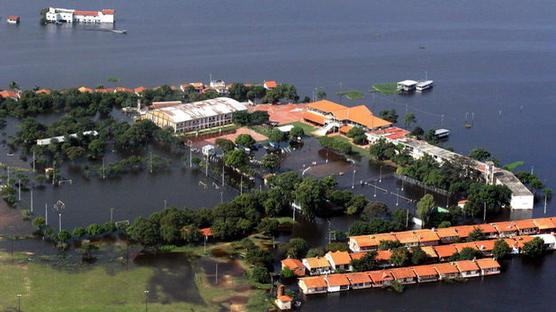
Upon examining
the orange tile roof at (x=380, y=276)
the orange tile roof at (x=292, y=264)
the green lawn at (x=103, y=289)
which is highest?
the orange tile roof at (x=292, y=264)

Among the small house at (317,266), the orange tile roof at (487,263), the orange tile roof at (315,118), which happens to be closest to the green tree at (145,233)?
the small house at (317,266)

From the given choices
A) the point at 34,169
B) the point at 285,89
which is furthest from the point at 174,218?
the point at 285,89

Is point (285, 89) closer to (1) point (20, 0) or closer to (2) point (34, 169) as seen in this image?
(2) point (34, 169)

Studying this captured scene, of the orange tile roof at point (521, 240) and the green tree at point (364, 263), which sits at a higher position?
the orange tile roof at point (521, 240)

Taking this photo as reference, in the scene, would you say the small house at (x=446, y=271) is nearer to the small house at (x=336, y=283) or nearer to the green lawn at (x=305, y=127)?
the small house at (x=336, y=283)

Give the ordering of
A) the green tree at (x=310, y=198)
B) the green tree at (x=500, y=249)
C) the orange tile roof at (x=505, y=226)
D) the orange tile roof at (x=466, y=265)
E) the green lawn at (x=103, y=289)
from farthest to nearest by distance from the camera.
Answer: the green tree at (x=310, y=198), the orange tile roof at (x=505, y=226), the green tree at (x=500, y=249), the orange tile roof at (x=466, y=265), the green lawn at (x=103, y=289)

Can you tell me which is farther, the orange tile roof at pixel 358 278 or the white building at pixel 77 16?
Result: the white building at pixel 77 16

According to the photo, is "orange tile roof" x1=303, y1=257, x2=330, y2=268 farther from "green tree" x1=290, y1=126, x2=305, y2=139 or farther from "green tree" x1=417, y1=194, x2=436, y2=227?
"green tree" x1=290, y1=126, x2=305, y2=139

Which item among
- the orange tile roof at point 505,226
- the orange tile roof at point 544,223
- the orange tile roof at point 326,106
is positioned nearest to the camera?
the orange tile roof at point 505,226
